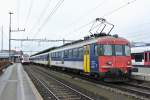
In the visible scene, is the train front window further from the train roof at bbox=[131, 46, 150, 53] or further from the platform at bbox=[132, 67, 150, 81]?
the train roof at bbox=[131, 46, 150, 53]

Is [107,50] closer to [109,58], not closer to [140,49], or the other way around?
[109,58]

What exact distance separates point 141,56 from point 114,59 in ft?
55.4

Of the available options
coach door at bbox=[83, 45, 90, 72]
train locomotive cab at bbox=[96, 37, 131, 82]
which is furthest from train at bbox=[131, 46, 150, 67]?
train locomotive cab at bbox=[96, 37, 131, 82]

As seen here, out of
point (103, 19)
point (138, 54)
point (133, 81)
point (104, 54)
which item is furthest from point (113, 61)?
point (138, 54)

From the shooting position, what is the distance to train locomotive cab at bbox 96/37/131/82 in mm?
22250

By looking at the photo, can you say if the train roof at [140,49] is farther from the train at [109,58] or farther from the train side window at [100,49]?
the train side window at [100,49]

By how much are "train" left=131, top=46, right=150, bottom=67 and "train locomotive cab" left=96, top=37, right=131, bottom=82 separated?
13.4m

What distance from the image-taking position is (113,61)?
74.6ft

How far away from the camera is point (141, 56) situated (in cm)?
3900

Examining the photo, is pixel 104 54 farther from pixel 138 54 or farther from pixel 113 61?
pixel 138 54

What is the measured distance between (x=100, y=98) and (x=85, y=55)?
33.1 feet

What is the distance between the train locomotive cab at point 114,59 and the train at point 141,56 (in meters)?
13.4

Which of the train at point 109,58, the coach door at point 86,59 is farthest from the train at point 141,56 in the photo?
the train at point 109,58

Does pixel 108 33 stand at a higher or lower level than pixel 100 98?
higher
